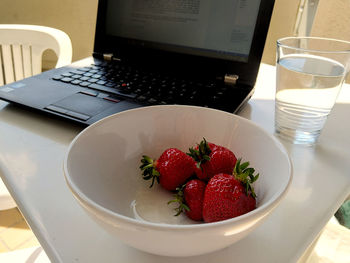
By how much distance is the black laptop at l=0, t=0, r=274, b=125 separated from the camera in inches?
19.9

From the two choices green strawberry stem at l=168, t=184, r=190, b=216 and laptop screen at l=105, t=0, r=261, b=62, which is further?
laptop screen at l=105, t=0, r=261, b=62

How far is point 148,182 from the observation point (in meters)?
0.36

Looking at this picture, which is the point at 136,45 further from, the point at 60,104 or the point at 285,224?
the point at 285,224

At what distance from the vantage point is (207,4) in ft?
1.99

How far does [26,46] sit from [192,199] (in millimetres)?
891

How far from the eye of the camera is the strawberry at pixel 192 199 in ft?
0.97

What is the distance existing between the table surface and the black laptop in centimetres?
4

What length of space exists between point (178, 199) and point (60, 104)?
28 cm

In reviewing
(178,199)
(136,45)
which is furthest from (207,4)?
(178,199)

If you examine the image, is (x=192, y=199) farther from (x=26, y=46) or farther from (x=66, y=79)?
(x=26, y=46)

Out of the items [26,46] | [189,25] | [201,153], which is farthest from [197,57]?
[26,46]

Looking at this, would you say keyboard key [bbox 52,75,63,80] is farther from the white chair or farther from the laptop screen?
the white chair

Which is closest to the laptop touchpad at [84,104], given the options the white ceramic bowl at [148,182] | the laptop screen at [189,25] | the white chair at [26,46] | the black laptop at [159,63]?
the black laptop at [159,63]

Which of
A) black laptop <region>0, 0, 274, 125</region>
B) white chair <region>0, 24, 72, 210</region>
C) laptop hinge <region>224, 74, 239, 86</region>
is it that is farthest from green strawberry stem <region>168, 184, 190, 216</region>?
white chair <region>0, 24, 72, 210</region>
